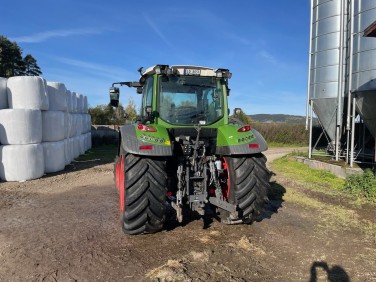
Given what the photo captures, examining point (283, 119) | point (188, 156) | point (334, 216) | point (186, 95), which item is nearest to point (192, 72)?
point (186, 95)

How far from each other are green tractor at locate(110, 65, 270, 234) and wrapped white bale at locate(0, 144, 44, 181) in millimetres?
4795

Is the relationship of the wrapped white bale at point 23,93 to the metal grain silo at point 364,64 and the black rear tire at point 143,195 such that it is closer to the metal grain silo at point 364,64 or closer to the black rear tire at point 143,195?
the black rear tire at point 143,195

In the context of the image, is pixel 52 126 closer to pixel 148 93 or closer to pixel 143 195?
pixel 148 93

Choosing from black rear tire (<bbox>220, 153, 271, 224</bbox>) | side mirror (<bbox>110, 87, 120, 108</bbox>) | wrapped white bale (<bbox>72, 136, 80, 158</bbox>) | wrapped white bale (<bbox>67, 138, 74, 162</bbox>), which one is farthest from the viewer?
wrapped white bale (<bbox>72, 136, 80, 158</bbox>)

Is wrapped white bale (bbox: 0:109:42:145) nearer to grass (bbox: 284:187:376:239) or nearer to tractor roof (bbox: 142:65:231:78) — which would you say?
tractor roof (bbox: 142:65:231:78)

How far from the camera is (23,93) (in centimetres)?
923

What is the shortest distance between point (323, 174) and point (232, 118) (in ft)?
18.9

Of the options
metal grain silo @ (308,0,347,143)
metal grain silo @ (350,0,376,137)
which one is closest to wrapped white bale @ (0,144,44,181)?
metal grain silo @ (350,0,376,137)

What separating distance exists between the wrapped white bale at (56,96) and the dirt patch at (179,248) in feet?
15.3

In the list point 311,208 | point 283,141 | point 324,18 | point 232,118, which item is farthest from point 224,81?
point 283,141

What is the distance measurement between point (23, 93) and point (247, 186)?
7.18 metres

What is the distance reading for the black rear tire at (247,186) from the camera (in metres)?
4.85

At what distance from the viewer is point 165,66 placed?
5117 mm

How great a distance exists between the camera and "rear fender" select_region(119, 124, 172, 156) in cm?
447
